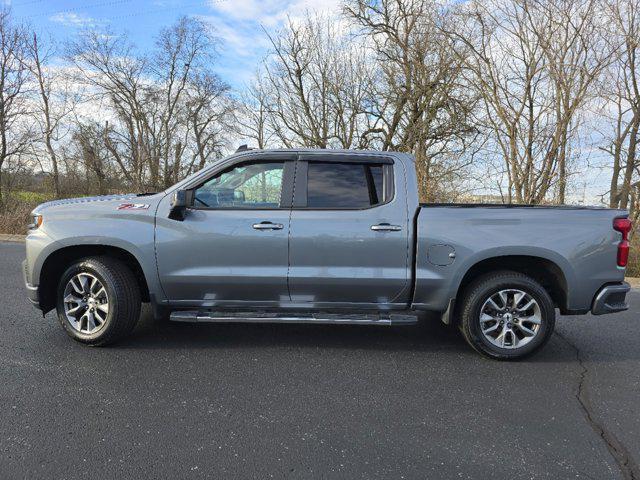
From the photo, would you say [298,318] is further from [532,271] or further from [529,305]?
[532,271]

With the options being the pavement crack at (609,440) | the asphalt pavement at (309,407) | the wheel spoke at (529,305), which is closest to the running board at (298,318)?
the asphalt pavement at (309,407)

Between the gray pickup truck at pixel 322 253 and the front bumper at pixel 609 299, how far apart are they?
1cm

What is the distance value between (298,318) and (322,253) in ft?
2.10

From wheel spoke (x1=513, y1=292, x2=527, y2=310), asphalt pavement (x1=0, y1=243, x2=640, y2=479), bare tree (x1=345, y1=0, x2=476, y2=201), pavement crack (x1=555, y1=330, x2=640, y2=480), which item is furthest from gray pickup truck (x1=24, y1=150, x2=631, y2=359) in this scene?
bare tree (x1=345, y1=0, x2=476, y2=201)

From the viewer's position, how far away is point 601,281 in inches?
160

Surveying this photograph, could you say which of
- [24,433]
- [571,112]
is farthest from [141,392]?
[571,112]

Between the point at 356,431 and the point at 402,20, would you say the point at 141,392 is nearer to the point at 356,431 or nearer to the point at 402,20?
the point at 356,431

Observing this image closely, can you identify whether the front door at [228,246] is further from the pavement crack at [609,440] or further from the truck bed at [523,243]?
the pavement crack at [609,440]

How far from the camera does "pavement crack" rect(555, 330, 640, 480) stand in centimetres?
255

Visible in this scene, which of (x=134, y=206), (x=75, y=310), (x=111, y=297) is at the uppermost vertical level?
(x=134, y=206)

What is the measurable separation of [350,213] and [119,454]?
8.51ft

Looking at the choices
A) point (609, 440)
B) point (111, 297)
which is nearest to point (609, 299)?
point (609, 440)

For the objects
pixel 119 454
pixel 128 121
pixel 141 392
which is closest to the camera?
pixel 119 454

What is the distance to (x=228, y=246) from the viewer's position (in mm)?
4117
